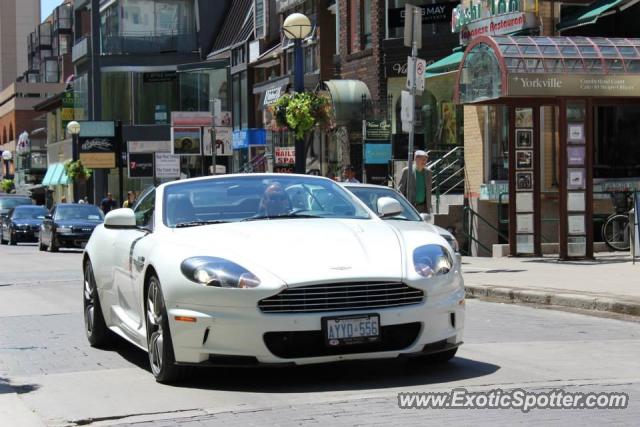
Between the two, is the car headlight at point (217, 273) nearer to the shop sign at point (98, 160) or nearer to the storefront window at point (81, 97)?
the shop sign at point (98, 160)

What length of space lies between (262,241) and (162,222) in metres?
1.23

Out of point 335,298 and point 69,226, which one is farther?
point 69,226

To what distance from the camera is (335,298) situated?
755 centimetres

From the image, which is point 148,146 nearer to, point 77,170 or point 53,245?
point 77,170

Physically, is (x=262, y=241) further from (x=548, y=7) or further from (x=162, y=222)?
(x=548, y=7)

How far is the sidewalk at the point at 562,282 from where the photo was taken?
13422 mm

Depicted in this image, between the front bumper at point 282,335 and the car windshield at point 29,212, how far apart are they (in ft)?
118

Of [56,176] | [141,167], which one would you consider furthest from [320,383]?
[56,176]

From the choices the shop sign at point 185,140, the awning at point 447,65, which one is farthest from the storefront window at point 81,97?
the awning at point 447,65

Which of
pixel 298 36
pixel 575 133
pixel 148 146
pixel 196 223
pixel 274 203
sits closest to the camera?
pixel 196 223

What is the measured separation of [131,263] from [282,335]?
6.35 feet

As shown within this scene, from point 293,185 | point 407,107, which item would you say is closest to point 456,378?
point 293,185

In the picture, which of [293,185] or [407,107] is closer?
[293,185]

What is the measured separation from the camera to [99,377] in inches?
343
